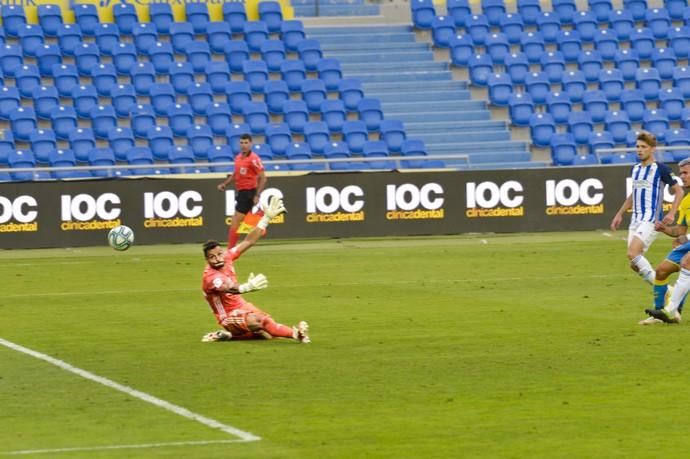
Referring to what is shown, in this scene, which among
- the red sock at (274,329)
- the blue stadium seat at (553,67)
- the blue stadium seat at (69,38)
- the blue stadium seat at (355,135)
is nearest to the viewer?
the red sock at (274,329)

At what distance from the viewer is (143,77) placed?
37.4m

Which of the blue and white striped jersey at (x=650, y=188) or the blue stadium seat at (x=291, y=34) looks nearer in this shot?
the blue and white striped jersey at (x=650, y=188)

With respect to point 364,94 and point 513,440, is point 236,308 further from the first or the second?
point 364,94

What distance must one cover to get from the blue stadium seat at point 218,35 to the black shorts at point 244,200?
10048 mm

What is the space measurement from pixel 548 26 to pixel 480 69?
10.8ft

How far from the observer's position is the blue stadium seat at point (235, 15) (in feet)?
131

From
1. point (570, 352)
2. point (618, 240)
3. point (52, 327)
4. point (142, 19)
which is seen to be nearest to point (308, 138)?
point (142, 19)

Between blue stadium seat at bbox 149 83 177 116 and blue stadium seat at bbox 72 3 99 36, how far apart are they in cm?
265

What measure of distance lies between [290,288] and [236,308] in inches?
266

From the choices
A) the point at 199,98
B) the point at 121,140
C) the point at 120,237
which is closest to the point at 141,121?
the point at 121,140

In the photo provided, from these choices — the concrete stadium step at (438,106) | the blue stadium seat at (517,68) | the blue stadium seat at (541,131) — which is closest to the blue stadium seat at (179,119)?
the concrete stadium step at (438,106)

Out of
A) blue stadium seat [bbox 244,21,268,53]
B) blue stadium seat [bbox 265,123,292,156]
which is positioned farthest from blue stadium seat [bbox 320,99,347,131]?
blue stadium seat [bbox 244,21,268,53]

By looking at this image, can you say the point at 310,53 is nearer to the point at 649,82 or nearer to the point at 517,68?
the point at 517,68

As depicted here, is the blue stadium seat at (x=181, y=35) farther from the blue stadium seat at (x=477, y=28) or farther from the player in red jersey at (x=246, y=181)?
the player in red jersey at (x=246, y=181)
